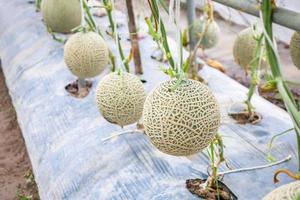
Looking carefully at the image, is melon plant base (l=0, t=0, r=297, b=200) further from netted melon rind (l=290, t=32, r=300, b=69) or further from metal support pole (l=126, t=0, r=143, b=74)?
netted melon rind (l=290, t=32, r=300, b=69)

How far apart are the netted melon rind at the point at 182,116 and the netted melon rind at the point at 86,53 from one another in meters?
0.84

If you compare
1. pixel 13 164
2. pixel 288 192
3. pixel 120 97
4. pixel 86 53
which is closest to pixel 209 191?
pixel 120 97

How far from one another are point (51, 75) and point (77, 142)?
91cm

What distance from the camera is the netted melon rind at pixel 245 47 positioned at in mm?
2068

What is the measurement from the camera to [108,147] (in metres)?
2.05

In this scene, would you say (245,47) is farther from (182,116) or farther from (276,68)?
(276,68)

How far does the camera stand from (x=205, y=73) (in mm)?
2918

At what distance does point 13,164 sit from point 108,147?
4.55 ft

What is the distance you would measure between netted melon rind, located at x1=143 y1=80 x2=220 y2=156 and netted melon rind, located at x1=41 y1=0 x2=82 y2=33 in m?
1.62

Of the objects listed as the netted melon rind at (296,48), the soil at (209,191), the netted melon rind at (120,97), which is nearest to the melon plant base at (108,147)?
the soil at (209,191)

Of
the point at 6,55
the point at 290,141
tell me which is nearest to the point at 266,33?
the point at 290,141

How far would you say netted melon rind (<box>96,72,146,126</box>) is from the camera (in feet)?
5.25

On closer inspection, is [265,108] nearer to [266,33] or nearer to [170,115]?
[170,115]

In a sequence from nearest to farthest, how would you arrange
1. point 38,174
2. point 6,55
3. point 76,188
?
1. point 76,188
2. point 38,174
3. point 6,55
